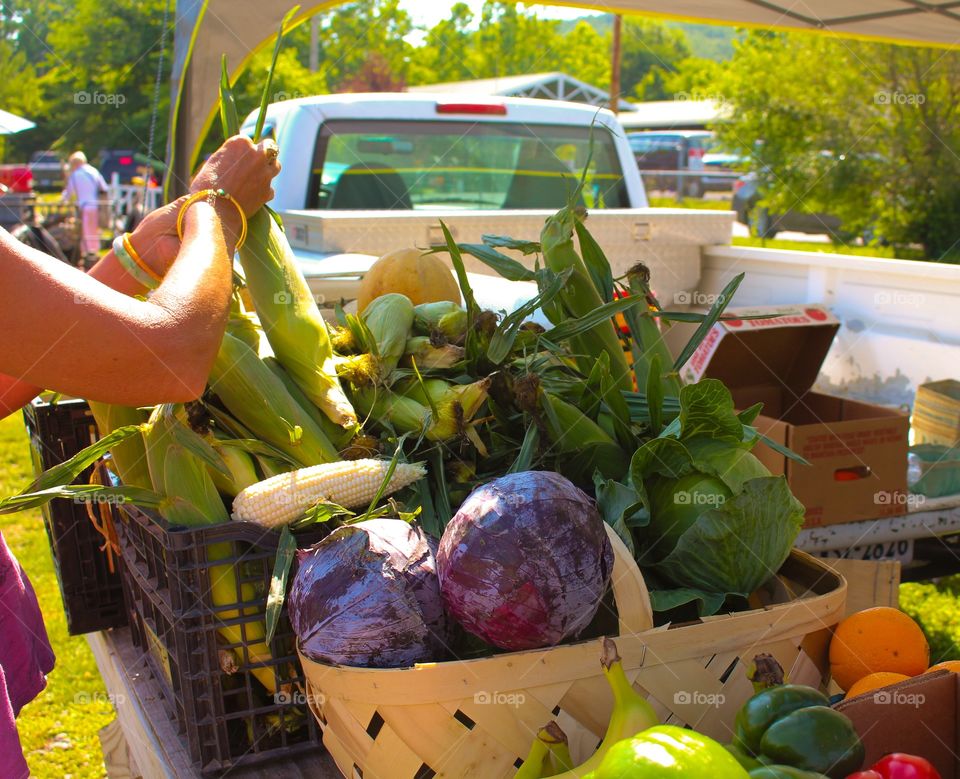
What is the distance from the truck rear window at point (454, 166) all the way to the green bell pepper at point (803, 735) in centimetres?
321

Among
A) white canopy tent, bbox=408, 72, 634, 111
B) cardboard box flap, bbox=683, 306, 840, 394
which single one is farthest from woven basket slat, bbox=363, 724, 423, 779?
white canopy tent, bbox=408, 72, 634, 111

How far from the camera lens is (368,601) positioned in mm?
1097

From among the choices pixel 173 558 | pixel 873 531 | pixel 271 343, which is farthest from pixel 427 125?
pixel 173 558

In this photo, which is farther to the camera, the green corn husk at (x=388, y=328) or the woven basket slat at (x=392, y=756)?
the green corn husk at (x=388, y=328)

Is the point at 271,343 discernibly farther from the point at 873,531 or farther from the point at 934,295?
the point at 934,295

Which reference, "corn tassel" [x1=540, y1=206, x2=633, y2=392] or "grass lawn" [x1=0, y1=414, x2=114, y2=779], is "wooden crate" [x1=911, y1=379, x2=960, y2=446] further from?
"grass lawn" [x1=0, y1=414, x2=114, y2=779]

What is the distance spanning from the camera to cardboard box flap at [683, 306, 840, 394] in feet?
10.0

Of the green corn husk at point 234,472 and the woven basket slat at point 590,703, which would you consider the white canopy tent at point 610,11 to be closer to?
the green corn husk at point 234,472

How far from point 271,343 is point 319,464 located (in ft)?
0.85

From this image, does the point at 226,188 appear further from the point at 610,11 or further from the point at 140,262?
the point at 610,11

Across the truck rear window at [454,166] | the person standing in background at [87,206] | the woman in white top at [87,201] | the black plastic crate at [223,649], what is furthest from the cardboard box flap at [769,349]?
the woman in white top at [87,201]

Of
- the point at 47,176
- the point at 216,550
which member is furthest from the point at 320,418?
the point at 47,176

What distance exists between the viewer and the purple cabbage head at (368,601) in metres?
1.09

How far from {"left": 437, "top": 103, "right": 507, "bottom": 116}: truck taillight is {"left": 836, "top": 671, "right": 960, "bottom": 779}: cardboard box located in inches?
145
